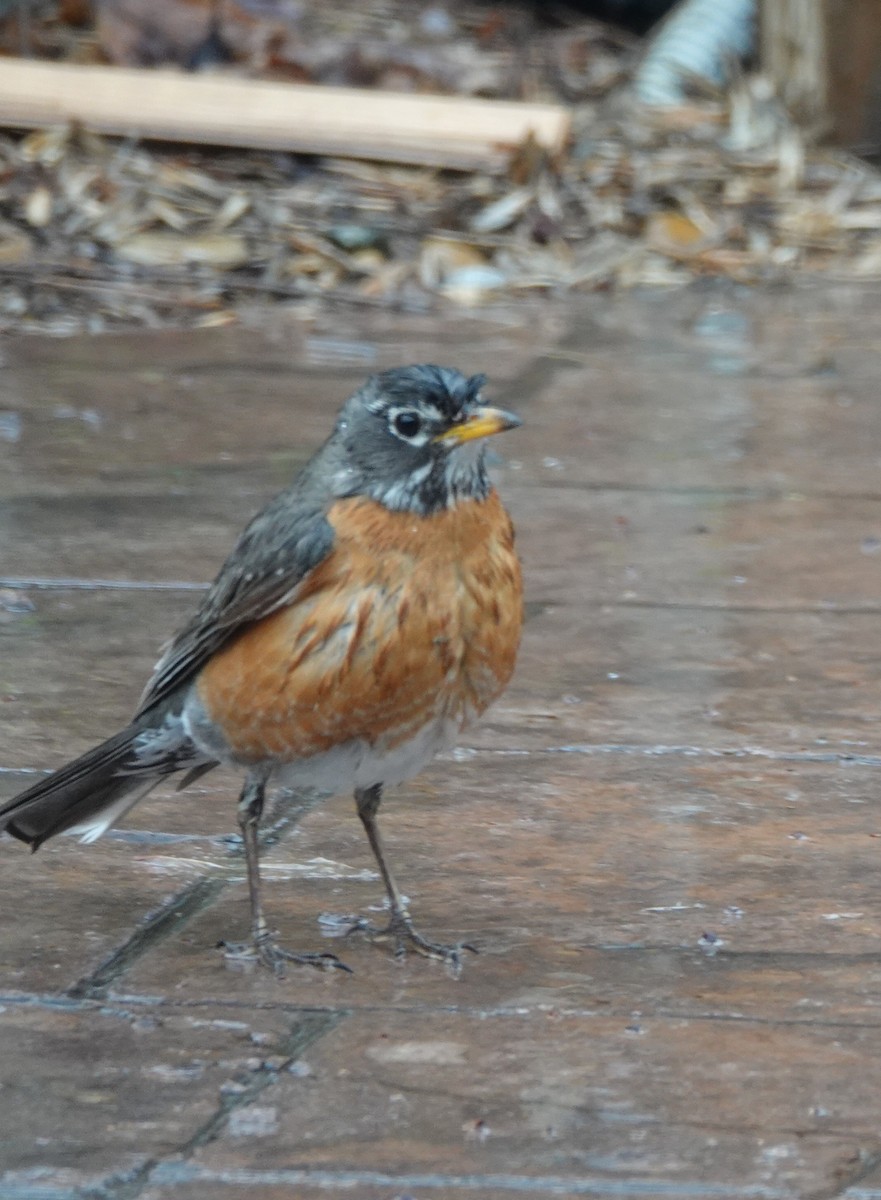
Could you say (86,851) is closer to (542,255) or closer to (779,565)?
(779,565)

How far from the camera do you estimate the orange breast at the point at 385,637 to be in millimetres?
3160

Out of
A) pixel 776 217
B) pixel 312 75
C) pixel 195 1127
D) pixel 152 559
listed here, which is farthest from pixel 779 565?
pixel 312 75

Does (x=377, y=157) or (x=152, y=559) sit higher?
(x=377, y=157)

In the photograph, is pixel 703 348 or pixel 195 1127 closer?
pixel 195 1127

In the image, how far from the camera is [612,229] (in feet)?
29.5

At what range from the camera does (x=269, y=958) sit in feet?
10.6

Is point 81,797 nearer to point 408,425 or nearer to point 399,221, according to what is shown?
point 408,425

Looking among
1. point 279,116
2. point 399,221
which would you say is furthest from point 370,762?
point 279,116

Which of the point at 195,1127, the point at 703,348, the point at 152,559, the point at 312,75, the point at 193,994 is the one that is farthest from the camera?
Result: the point at 312,75

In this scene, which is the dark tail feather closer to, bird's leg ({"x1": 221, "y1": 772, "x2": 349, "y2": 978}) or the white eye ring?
bird's leg ({"x1": 221, "y1": 772, "x2": 349, "y2": 978})

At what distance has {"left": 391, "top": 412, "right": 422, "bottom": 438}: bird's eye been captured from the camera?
3277mm

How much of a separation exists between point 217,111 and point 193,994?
6.53m

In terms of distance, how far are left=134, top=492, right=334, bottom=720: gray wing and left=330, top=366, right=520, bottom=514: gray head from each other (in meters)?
0.10

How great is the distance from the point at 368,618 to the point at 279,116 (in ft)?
20.6
